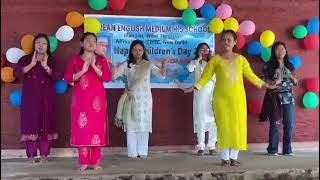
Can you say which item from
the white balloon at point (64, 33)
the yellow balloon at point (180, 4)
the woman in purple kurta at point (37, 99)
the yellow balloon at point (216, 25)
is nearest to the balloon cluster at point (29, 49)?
the white balloon at point (64, 33)

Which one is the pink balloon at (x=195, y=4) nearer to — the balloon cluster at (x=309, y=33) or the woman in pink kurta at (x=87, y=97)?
the balloon cluster at (x=309, y=33)

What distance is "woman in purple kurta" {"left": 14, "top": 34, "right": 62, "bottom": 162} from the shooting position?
551cm

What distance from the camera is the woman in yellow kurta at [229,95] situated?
5.23m

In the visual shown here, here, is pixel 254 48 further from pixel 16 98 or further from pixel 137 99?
pixel 16 98

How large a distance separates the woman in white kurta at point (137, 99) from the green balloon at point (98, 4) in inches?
24.1

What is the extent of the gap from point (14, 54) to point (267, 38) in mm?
3094

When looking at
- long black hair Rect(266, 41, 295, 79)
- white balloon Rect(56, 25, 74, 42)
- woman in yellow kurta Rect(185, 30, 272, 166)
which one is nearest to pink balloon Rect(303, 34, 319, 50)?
long black hair Rect(266, 41, 295, 79)

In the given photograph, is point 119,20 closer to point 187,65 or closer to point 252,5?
point 187,65

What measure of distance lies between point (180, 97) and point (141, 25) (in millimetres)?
1032

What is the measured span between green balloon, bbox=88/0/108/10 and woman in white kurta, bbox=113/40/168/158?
61 centimetres

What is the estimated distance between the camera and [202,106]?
6.11 metres

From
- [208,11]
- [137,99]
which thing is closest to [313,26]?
[208,11]

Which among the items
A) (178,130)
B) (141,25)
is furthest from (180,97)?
(141,25)

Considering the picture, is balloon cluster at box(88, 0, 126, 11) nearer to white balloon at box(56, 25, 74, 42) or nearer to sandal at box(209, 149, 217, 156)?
white balloon at box(56, 25, 74, 42)
